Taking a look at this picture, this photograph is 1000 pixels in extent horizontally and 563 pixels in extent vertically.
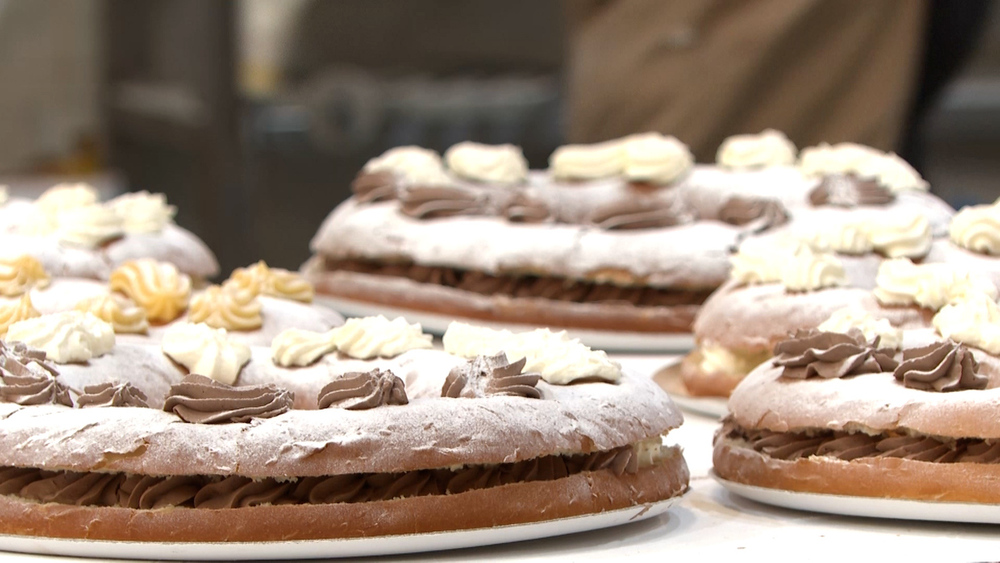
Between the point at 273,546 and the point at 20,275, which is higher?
the point at 20,275

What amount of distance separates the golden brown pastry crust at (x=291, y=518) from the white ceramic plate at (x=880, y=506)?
0.48 meters

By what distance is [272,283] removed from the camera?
3.65 m

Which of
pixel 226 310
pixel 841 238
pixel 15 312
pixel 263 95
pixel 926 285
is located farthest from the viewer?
pixel 263 95

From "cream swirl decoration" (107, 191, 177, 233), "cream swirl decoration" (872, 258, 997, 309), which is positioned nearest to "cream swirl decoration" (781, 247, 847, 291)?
"cream swirl decoration" (872, 258, 997, 309)

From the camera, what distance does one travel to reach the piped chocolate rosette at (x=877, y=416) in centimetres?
252

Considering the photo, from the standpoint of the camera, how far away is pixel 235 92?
7488 millimetres

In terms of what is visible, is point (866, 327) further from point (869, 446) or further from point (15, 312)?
point (15, 312)

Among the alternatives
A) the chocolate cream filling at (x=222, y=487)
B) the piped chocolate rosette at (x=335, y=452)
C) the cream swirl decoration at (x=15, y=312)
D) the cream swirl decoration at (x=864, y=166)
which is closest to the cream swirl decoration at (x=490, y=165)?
the cream swirl decoration at (x=864, y=166)

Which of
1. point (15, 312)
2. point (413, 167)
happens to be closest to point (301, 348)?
point (15, 312)

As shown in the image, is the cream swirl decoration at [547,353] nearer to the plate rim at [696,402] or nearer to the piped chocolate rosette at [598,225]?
the plate rim at [696,402]

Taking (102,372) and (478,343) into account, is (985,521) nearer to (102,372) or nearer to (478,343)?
(478,343)

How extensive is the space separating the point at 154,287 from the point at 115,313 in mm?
253

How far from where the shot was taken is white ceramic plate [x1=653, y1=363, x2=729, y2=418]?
3.42 m

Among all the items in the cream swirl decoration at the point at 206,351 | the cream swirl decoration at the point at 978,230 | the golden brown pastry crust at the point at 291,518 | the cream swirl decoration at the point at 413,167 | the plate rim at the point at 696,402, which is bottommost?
the golden brown pastry crust at the point at 291,518
